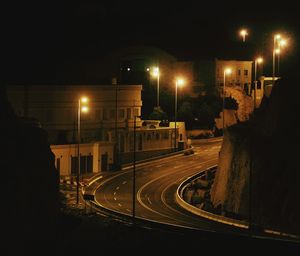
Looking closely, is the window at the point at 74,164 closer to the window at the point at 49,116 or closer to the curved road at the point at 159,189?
the curved road at the point at 159,189

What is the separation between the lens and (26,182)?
29.0 m

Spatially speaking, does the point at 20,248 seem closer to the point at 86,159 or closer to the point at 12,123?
the point at 12,123

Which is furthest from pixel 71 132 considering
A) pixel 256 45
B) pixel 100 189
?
pixel 256 45

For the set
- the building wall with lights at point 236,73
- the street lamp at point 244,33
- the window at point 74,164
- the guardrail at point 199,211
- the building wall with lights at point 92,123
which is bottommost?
the guardrail at point 199,211

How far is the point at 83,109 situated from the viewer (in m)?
60.3

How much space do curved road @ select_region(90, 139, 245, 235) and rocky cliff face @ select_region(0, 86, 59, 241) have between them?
935 centimetres

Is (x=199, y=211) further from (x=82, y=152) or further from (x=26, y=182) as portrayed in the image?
(x=26, y=182)

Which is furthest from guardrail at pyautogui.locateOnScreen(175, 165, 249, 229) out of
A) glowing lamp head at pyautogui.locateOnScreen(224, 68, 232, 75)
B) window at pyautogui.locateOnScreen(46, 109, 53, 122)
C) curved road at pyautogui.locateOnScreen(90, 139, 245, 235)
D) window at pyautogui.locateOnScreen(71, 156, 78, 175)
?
glowing lamp head at pyautogui.locateOnScreen(224, 68, 232, 75)

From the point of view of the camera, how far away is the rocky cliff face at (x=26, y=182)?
27.8m

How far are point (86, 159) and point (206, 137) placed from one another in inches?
821

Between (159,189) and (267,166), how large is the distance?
8.17 m

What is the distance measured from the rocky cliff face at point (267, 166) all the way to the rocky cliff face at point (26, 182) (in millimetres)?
14866

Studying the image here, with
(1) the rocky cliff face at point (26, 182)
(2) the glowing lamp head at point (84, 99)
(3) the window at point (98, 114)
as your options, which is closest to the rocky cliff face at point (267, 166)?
(2) the glowing lamp head at point (84, 99)

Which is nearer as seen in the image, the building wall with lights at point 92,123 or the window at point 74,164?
the window at point 74,164
